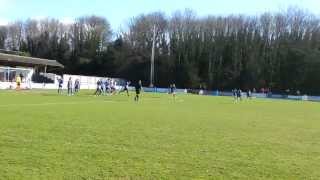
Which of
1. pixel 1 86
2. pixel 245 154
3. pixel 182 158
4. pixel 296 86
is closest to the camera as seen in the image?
pixel 182 158

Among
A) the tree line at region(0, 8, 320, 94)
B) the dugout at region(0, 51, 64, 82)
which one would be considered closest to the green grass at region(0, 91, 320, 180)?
the dugout at region(0, 51, 64, 82)

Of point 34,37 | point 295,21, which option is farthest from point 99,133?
point 34,37

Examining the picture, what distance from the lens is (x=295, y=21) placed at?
354 feet

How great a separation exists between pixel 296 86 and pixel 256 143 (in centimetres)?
8697

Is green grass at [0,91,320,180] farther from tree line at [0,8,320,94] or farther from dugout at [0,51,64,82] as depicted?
tree line at [0,8,320,94]

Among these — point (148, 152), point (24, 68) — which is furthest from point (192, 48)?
point (148, 152)

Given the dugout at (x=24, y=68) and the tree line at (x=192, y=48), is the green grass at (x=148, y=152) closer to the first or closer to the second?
the dugout at (x=24, y=68)

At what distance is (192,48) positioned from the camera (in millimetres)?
112438

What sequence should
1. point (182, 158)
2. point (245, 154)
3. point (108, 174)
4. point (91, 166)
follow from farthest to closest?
1. point (245, 154)
2. point (182, 158)
3. point (91, 166)
4. point (108, 174)

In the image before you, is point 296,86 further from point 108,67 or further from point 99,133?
point 99,133

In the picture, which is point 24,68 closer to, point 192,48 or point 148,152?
point 192,48

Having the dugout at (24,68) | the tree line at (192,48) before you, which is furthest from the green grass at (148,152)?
the tree line at (192,48)

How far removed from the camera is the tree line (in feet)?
339

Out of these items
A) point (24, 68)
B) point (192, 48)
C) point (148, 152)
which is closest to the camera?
point (148, 152)
